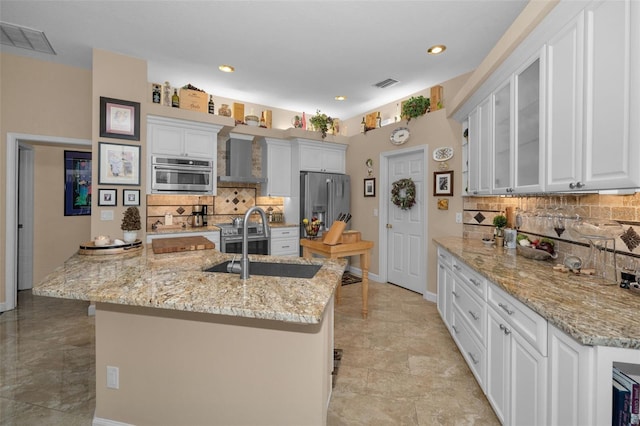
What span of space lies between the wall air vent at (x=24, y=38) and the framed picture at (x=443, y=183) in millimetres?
4740

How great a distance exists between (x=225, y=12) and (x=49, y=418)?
3.30 metres

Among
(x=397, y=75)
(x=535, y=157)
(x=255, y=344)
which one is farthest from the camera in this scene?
(x=397, y=75)

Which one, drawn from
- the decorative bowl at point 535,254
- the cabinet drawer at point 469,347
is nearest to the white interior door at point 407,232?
the cabinet drawer at point 469,347

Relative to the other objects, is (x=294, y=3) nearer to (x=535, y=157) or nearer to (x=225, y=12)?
(x=225, y=12)

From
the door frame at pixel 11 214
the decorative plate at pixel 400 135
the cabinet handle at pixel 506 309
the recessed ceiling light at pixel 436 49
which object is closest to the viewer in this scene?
the cabinet handle at pixel 506 309

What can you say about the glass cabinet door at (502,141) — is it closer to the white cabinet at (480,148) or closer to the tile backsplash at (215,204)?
the white cabinet at (480,148)

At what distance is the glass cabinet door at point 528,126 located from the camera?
76.5 inches

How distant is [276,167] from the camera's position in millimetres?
5004

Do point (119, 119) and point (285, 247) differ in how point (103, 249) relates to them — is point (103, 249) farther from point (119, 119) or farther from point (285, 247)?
point (285, 247)

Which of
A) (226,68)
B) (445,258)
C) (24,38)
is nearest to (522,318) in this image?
(445,258)

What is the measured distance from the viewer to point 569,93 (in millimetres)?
1595

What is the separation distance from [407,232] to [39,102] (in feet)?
16.9

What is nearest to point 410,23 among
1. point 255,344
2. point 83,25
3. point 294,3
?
point 294,3

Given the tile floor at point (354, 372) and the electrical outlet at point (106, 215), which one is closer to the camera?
the tile floor at point (354, 372)
